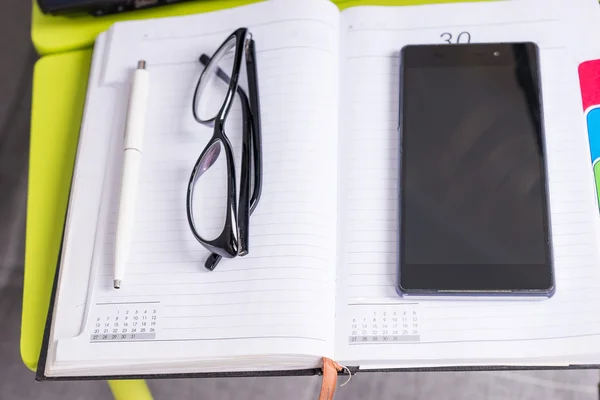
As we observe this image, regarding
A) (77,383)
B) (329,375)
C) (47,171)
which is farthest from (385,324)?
(77,383)

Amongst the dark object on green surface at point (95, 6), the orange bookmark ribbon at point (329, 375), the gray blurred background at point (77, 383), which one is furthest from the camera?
the gray blurred background at point (77, 383)

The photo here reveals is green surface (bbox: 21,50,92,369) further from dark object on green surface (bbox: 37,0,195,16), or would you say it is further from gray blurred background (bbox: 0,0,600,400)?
gray blurred background (bbox: 0,0,600,400)

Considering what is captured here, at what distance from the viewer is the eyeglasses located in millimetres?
532

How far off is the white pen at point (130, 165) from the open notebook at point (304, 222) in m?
0.01

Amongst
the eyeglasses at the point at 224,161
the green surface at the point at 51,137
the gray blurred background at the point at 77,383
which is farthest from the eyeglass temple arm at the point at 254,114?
the gray blurred background at the point at 77,383

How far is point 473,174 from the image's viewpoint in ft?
1.83

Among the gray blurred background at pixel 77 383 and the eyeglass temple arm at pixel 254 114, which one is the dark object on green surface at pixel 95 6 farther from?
the gray blurred background at pixel 77 383

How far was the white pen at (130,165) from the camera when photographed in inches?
21.6

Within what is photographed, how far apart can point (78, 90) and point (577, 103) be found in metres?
0.51

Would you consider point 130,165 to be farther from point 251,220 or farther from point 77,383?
point 77,383

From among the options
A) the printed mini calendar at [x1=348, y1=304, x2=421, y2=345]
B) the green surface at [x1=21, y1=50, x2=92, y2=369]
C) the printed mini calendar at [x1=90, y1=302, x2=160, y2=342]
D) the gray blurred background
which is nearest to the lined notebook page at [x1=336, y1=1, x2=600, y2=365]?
the printed mini calendar at [x1=348, y1=304, x2=421, y2=345]

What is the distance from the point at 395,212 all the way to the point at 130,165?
254 mm

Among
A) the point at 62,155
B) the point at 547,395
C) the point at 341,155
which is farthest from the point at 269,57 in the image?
the point at 547,395

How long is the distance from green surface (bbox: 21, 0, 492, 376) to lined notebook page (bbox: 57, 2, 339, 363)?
49 mm
